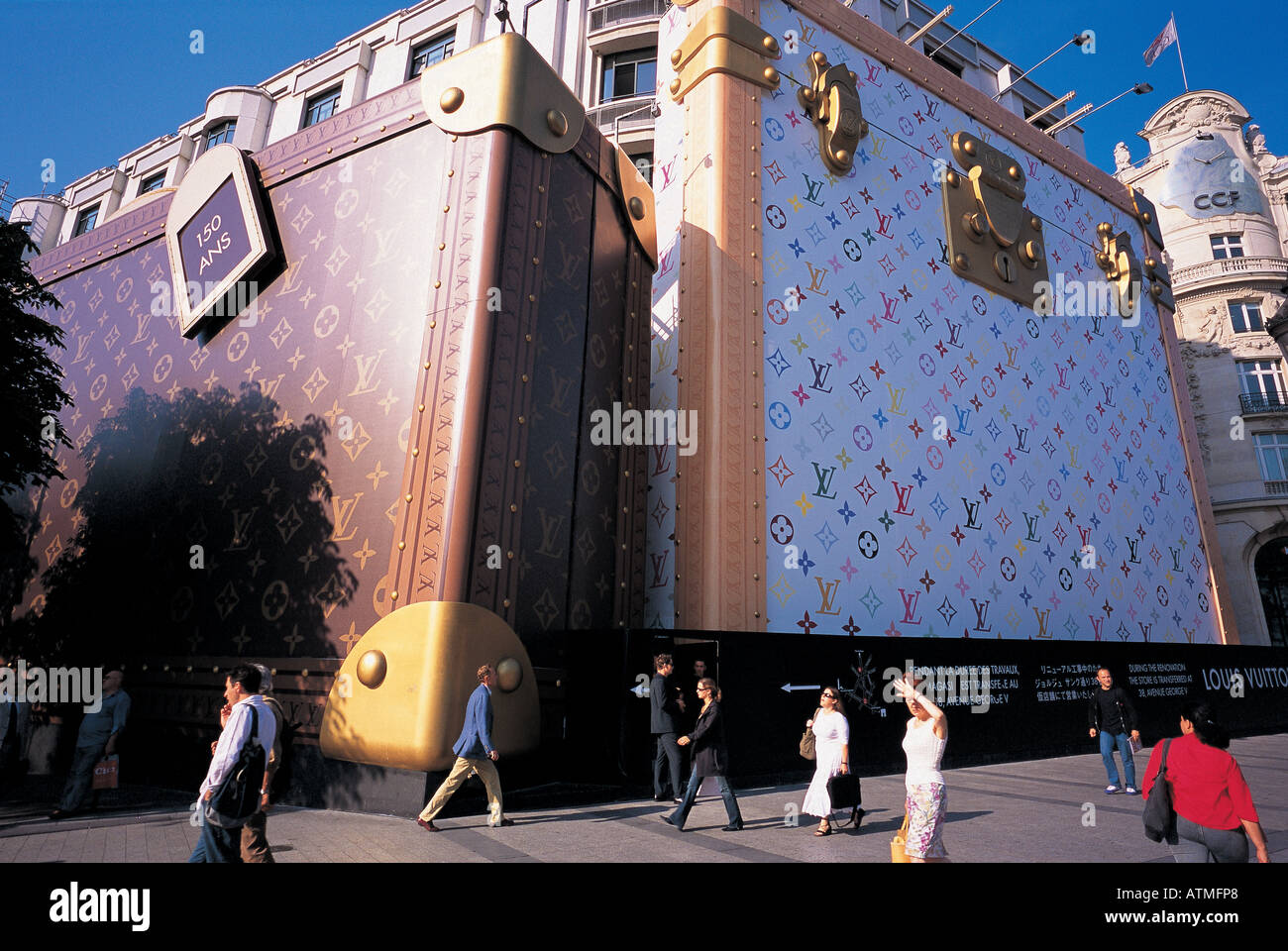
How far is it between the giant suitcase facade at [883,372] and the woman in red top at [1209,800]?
6147 millimetres

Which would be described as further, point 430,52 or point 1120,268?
point 430,52

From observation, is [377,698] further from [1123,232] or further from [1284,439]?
[1284,439]

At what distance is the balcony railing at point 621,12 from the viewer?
22.8 metres

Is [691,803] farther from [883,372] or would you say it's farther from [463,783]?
[883,372]

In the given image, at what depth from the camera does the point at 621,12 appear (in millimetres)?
23312

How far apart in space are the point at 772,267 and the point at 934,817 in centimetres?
946

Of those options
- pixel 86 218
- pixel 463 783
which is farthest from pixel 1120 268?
pixel 86 218

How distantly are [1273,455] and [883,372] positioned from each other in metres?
31.2

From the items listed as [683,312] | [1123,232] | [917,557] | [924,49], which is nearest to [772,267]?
[683,312]

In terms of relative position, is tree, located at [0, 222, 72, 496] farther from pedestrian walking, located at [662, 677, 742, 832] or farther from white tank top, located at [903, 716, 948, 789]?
white tank top, located at [903, 716, 948, 789]

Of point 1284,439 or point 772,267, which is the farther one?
point 1284,439

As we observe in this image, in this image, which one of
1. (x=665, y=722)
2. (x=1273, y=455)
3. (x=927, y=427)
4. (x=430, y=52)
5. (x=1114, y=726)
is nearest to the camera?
(x=665, y=722)

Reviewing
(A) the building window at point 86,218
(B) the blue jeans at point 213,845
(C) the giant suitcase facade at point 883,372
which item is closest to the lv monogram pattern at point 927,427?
(C) the giant suitcase facade at point 883,372

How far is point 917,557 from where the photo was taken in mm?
12586
